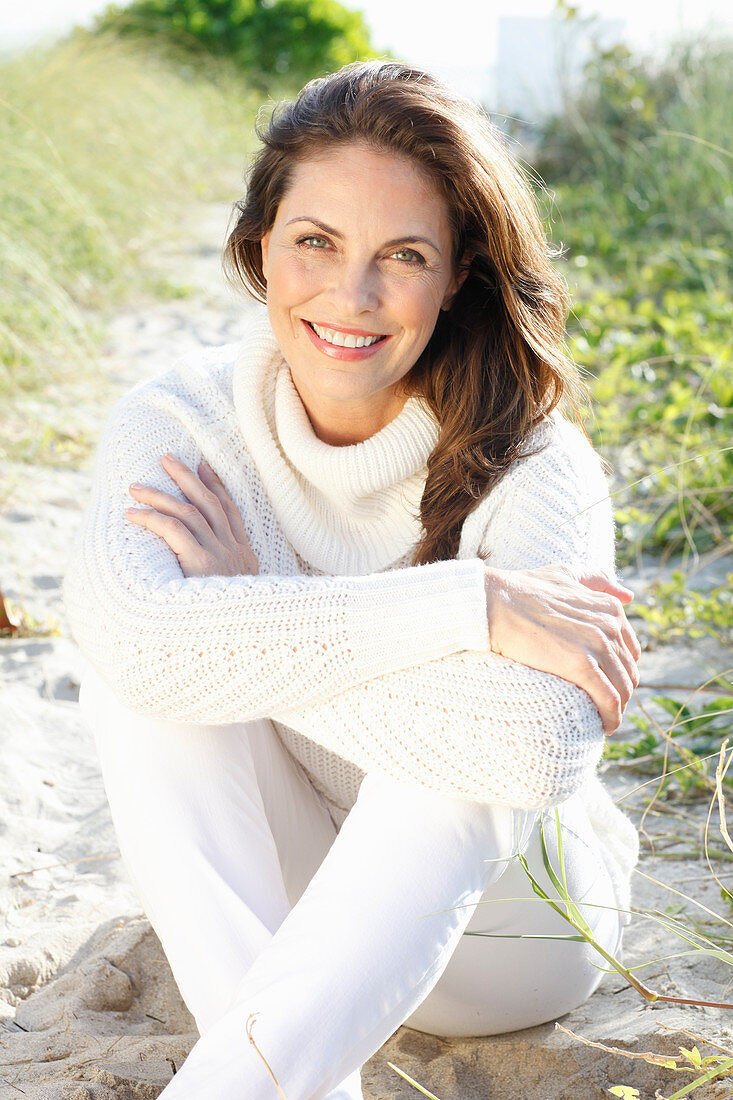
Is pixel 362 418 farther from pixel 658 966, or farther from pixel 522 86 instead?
pixel 522 86

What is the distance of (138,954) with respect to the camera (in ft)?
6.98

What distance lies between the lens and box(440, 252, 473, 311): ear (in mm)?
2189

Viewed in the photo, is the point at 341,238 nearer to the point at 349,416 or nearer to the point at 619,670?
the point at 349,416

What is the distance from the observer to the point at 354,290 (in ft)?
6.60

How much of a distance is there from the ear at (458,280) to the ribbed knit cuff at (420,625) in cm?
78

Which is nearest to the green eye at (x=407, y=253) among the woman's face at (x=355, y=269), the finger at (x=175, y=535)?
the woman's face at (x=355, y=269)

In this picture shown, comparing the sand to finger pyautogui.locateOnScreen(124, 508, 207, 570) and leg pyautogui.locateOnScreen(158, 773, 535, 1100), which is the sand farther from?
finger pyautogui.locateOnScreen(124, 508, 207, 570)

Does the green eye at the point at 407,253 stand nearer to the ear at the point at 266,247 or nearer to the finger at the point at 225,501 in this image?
the ear at the point at 266,247

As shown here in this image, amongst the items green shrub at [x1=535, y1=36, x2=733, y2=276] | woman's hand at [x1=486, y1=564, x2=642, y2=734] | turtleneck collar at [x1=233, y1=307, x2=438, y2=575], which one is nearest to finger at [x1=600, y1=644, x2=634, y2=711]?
woman's hand at [x1=486, y1=564, x2=642, y2=734]

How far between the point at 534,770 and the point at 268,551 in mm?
811

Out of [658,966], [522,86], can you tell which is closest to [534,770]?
[658,966]

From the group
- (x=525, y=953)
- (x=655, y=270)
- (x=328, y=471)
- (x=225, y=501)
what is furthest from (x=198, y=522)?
(x=655, y=270)

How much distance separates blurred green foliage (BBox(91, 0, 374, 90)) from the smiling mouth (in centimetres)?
1430

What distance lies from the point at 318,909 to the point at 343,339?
1065 mm
